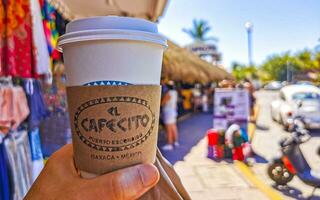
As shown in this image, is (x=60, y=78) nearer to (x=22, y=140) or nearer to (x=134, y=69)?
(x=22, y=140)

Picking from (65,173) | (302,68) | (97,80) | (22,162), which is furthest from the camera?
(302,68)

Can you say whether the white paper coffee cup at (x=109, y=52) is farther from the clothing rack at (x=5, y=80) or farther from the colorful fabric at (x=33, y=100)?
the colorful fabric at (x=33, y=100)

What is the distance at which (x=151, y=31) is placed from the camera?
2.64 ft

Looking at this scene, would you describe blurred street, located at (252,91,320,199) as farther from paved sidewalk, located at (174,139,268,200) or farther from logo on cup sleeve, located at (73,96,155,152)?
logo on cup sleeve, located at (73,96,155,152)

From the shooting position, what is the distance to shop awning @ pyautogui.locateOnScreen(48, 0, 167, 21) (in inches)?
137

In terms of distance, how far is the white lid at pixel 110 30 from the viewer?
0.73 metres

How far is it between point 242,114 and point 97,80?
558 centimetres

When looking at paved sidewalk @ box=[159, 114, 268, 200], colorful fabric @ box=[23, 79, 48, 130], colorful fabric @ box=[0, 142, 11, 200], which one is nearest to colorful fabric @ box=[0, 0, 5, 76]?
colorful fabric @ box=[23, 79, 48, 130]

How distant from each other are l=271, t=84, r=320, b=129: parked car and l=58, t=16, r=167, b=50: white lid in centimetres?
742

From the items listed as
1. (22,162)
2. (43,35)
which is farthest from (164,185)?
(43,35)

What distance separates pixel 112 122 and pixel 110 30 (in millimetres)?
215

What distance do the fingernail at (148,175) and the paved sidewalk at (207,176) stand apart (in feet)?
9.83

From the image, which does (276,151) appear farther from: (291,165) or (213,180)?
(213,180)

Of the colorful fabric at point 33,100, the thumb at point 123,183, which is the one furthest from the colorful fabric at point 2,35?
the thumb at point 123,183
